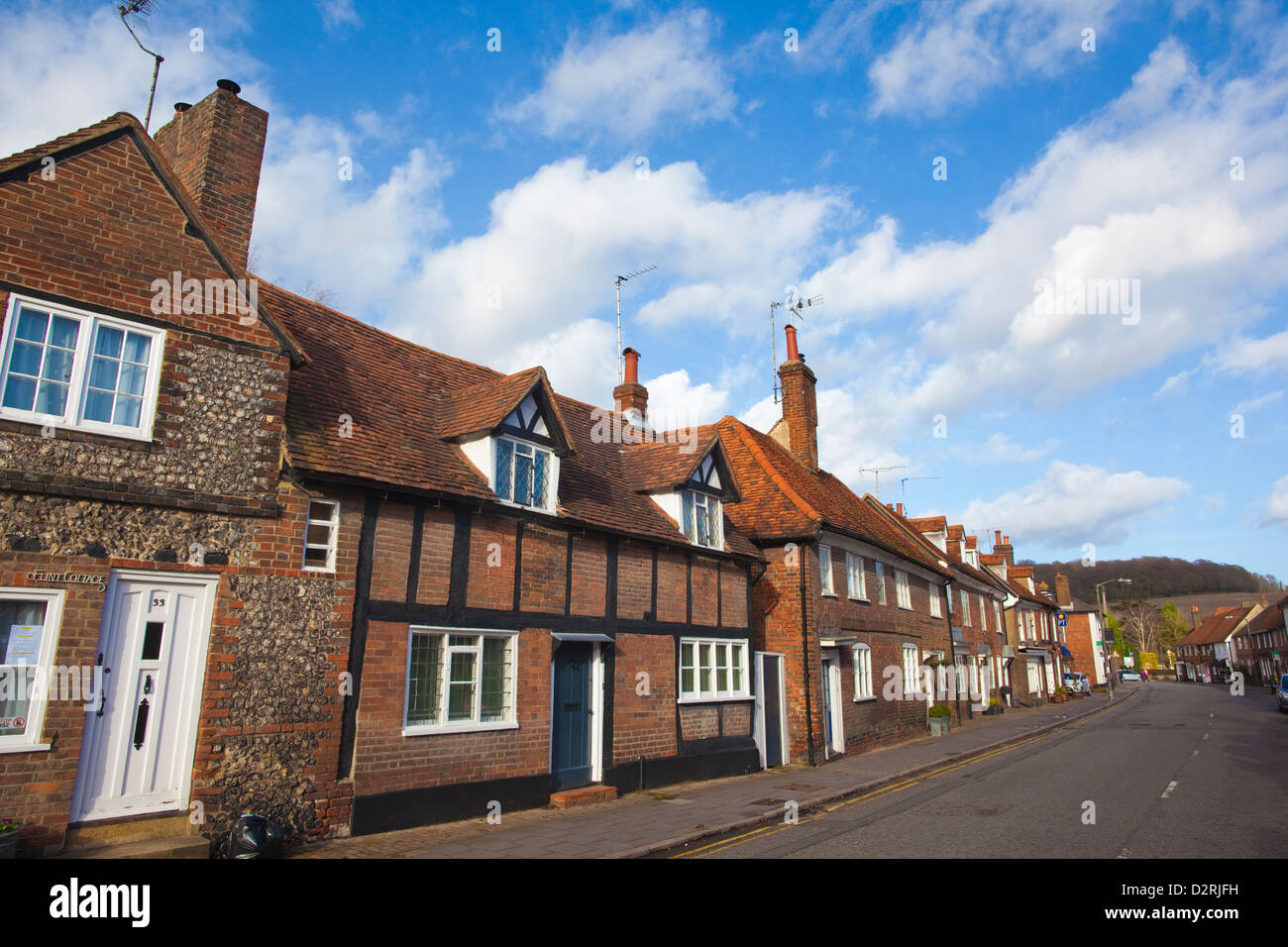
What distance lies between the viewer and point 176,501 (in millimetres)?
8930

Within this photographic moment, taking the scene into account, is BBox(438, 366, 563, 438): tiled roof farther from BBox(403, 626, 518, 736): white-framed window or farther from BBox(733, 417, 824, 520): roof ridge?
BBox(733, 417, 824, 520): roof ridge

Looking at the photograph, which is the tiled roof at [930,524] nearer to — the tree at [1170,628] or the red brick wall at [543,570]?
the red brick wall at [543,570]

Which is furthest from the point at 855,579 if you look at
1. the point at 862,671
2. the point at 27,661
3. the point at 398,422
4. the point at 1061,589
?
the point at 1061,589

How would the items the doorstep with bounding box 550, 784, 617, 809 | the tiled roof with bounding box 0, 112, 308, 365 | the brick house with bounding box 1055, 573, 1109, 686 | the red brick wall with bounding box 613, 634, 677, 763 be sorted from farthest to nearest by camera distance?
1. the brick house with bounding box 1055, 573, 1109, 686
2. the red brick wall with bounding box 613, 634, 677, 763
3. the doorstep with bounding box 550, 784, 617, 809
4. the tiled roof with bounding box 0, 112, 308, 365

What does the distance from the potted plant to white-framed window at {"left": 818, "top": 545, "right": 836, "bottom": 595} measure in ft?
52.9

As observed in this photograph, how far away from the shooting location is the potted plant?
6.97m

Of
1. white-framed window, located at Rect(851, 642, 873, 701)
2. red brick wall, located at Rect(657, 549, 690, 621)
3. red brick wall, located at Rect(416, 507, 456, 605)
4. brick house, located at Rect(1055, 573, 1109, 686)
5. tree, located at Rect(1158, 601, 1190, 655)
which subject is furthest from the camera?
tree, located at Rect(1158, 601, 1190, 655)

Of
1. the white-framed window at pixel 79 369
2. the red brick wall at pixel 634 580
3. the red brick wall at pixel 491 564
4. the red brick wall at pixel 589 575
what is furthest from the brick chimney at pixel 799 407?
the white-framed window at pixel 79 369

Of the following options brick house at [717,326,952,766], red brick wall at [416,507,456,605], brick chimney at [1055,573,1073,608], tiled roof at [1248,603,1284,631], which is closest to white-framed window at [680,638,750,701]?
brick house at [717,326,952,766]

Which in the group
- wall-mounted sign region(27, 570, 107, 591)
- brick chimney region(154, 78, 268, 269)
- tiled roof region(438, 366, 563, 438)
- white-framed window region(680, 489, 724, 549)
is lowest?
wall-mounted sign region(27, 570, 107, 591)

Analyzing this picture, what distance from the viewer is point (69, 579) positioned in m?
8.11

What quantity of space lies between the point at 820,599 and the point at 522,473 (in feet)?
31.2
